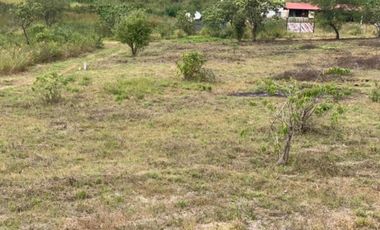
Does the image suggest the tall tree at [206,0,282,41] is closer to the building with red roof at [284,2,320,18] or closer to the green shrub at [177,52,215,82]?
the green shrub at [177,52,215,82]

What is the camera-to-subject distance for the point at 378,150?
10016 mm

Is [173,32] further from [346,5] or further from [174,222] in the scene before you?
[174,222]

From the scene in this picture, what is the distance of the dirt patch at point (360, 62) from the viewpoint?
73.8ft

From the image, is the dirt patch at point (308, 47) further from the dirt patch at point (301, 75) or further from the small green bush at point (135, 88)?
the small green bush at point (135, 88)

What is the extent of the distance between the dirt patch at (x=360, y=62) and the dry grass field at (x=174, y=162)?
544cm

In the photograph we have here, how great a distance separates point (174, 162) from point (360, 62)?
1650cm

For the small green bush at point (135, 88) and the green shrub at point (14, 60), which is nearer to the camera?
the small green bush at point (135, 88)

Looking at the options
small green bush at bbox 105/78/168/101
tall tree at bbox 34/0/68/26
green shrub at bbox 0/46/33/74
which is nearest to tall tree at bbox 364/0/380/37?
tall tree at bbox 34/0/68/26

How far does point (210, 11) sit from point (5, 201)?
32527 millimetres

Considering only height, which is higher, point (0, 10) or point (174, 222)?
point (0, 10)

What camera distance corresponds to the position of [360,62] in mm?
23375

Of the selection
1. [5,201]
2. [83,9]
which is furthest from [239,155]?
[83,9]

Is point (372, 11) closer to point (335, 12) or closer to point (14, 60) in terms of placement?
point (335, 12)

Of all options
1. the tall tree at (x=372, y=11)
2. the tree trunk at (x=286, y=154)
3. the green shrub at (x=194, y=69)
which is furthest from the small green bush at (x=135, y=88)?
the tall tree at (x=372, y=11)
